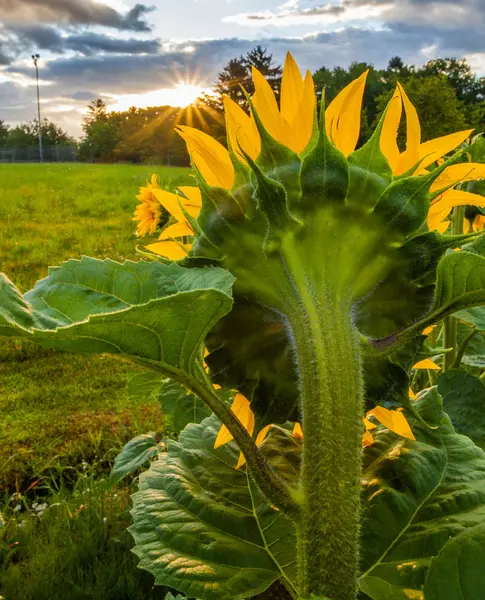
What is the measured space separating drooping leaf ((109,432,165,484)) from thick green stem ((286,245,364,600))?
1.46m

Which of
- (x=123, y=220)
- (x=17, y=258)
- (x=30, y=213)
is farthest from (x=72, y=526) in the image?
(x=30, y=213)

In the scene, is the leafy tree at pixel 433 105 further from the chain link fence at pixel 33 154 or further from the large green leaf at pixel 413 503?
the chain link fence at pixel 33 154

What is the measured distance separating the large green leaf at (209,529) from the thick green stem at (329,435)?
0.47 ft

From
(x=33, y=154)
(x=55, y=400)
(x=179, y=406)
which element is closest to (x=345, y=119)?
(x=179, y=406)

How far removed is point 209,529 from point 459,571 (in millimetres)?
264

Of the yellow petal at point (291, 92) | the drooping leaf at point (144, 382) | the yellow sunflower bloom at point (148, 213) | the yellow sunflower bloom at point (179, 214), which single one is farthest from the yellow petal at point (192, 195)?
the yellow sunflower bloom at point (148, 213)

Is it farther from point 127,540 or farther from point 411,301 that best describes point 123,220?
point 411,301

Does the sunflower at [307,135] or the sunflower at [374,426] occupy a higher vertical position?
the sunflower at [307,135]

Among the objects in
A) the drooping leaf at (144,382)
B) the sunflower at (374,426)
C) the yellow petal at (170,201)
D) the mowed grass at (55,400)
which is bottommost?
the mowed grass at (55,400)

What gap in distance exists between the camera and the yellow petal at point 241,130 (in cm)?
49

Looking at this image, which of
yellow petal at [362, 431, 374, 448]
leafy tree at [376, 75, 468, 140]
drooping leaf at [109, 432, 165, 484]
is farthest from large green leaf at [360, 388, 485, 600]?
leafy tree at [376, 75, 468, 140]

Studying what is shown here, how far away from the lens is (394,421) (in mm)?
600

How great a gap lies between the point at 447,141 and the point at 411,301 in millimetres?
164

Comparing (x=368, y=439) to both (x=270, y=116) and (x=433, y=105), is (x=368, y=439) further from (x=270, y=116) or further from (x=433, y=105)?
(x=433, y=105)
